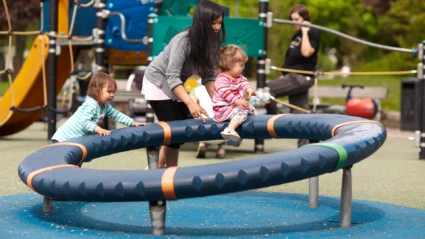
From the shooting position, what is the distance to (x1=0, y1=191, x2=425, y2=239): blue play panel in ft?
15.4

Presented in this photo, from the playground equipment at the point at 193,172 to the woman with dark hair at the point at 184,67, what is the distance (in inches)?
27.2

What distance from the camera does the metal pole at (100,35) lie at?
34.2 feet

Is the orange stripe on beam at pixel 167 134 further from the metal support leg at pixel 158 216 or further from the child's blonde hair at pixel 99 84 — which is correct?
the metal support leg at pixel 158 216

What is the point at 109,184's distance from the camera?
4391 millimetres

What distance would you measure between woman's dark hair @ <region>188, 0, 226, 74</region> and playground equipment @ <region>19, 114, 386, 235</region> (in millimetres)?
958

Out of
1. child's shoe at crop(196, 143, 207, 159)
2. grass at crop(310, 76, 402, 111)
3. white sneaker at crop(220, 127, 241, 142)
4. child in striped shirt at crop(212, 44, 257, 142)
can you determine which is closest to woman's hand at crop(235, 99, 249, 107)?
child in striped shirt at crop(212, 44, 257, 142)

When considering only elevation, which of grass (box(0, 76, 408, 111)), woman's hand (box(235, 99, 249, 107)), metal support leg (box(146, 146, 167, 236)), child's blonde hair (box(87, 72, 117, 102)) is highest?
child's blonde hair (box(87, 72, 117, 102))

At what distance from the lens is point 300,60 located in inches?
407

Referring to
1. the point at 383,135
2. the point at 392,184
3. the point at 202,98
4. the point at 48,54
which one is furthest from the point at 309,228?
the point at 48,54

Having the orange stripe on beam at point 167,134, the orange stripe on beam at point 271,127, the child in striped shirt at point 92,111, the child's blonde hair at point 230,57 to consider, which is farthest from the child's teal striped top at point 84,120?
the orange stripe on beam at point 271,127

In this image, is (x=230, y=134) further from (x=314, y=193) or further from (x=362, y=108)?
(x=362, y=108)

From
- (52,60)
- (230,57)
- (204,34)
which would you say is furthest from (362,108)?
(204,34)

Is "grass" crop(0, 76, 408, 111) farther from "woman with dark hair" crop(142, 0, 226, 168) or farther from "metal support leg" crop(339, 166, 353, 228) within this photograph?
"metal support leg" crop(339, 166, 353, 228)

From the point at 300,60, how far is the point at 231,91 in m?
4.46
